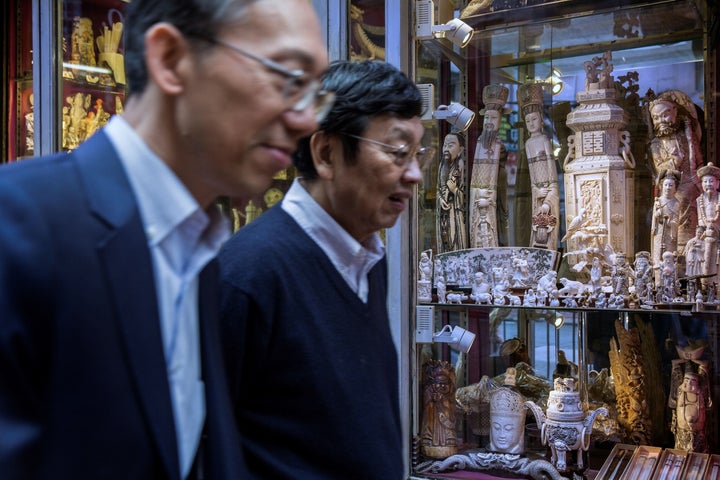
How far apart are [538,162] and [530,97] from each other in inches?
11.7

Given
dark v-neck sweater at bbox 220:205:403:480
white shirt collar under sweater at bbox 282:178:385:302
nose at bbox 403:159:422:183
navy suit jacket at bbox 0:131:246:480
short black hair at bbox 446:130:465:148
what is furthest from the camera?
short black hair at bbox 446:130:465:148

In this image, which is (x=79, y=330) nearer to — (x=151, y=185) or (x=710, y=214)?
(x=151, y=185)

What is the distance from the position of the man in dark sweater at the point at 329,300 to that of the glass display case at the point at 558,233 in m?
1.46

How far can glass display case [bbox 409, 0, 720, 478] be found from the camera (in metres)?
3.13

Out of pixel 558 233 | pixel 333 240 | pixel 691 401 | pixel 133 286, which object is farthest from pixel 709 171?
pixel 133 286

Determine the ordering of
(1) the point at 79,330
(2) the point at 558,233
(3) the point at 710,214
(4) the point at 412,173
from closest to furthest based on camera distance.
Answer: (1) the point at 79,330, (4) the point at 412,173, (3) the point at 710,214, (2) the point at 558,233

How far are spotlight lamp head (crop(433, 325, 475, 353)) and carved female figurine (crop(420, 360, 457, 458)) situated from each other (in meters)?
0.09

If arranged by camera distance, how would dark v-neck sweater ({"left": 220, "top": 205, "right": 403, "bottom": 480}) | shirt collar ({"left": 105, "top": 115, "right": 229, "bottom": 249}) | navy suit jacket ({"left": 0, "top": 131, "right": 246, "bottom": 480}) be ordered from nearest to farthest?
1. navy suit jacket ({"left": 0, "top": 131, "right": 246, "bottom": 480})
2. shirt collar ({"left": 105, "top": 115, "right": 229, "bottom": 249})
3. dark v-neck sweater ({"left": 220, "top": 205, "right": 403, "bottom": 480})

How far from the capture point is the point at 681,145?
3.16 meters

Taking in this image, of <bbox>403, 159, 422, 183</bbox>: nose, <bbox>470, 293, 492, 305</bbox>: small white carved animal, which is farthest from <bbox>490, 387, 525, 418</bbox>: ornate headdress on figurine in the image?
<bbox>403, 159, 422, 183</bbox>: nose

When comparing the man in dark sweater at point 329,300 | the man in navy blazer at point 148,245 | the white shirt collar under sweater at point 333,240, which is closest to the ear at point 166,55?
the man in navy blazer at point 148,245

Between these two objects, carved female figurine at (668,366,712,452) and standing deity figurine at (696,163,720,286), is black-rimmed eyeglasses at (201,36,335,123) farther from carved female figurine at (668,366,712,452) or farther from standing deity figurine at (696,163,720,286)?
carved female figurine at (668,366,712,452)

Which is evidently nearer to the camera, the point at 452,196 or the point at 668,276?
the point at 668,276

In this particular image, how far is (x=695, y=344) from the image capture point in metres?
3.08
